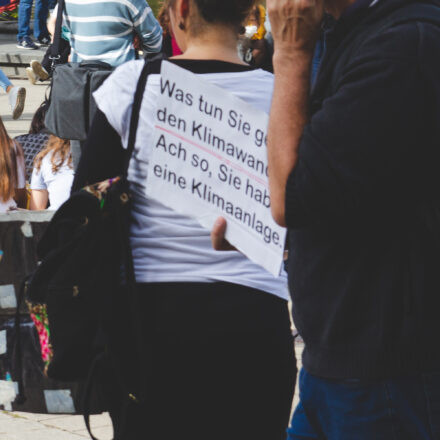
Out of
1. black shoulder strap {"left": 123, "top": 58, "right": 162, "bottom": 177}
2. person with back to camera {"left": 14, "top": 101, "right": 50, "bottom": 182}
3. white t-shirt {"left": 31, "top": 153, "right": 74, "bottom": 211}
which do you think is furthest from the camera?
person with back to camera {"left": 14, "top": 101, "right": 50, "bottom": 182}

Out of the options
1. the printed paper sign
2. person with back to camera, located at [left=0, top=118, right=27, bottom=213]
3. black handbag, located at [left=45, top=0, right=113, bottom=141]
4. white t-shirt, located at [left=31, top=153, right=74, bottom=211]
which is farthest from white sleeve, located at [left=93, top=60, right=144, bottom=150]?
white t-shirt, located at [left=31, top=153, right=74, bottom=211]

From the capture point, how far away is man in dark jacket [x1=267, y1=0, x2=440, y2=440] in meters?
1.77

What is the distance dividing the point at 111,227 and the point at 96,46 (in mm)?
3616

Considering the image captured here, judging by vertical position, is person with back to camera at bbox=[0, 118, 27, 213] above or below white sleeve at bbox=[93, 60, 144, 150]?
below

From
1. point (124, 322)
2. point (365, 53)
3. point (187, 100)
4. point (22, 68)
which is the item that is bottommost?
point (22, 68)

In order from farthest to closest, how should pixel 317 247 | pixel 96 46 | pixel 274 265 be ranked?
1. pixel 96 46
2. pixel 274 265
3. pixel 317 247

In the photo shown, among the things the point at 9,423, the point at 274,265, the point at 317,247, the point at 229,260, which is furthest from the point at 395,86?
the point at 9,423

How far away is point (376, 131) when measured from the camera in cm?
176

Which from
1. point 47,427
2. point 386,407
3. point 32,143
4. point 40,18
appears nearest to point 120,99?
point 386,407

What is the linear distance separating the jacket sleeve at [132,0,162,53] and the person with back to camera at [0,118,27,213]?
982 millimetres

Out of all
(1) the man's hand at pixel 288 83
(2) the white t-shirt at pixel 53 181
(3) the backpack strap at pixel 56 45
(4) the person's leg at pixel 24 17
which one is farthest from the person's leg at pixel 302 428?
(4) the person's leg at pixel 24 17

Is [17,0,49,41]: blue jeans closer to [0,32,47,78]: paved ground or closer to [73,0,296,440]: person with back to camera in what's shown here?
[0,32,47,78]: paved ground

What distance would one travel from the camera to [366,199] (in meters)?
1.80

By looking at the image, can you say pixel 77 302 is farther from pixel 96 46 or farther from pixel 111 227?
pixel 96 46
